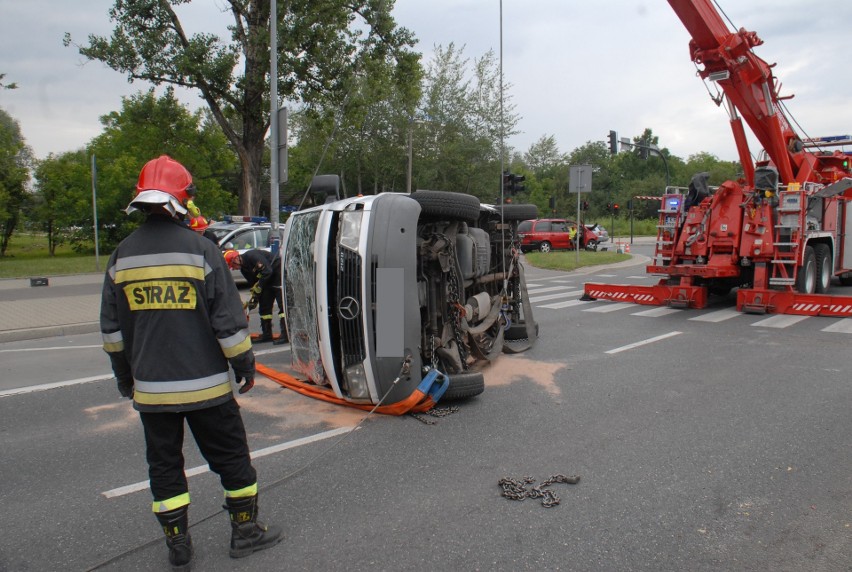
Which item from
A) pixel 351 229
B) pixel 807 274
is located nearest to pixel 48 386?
pixel 351 229

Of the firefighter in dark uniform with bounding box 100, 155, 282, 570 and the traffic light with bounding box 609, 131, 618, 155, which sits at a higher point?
the traffic light with bounding box 609, 131, 618, 155

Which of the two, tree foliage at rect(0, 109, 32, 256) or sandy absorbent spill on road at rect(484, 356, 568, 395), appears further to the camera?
tree foliage at rect(0, 109, 32, 256)

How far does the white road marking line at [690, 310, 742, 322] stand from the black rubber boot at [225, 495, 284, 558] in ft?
28.3

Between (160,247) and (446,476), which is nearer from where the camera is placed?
(160,247)

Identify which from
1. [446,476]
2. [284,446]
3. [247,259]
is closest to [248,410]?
[284,446]

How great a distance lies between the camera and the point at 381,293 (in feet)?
15.4

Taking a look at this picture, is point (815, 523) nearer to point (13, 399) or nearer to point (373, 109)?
point (13, 399)

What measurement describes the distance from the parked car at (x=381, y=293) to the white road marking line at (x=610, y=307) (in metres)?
5.70

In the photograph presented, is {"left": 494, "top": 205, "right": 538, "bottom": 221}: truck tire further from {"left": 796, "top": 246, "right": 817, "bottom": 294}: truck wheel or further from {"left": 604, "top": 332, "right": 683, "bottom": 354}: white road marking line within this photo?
{"left": 796, "top": 246, "right": 817, "bottom": 294}: truck wheel

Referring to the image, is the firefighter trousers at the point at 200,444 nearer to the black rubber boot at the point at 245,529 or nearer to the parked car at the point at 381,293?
the black rubber boot at the point at 245,529

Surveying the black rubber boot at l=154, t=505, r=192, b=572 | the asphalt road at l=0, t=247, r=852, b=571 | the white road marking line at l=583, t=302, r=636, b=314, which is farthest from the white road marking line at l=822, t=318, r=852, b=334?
the black rubber boot at l=154, t=505, r=192, b=572

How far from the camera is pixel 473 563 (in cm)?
286

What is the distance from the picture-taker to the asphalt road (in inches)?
117

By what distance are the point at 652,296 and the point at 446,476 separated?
29.2 ft
